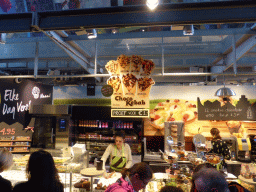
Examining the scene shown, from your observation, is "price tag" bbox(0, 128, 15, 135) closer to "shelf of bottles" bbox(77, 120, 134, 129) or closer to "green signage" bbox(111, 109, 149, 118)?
"shelf of bottles" bbox(77, 120, 134, 129)

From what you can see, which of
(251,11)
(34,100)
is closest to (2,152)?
(251,11)

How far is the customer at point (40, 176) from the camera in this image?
77.0 inches

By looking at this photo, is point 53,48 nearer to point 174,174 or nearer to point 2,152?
point 2,152

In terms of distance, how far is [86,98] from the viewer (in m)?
9.60

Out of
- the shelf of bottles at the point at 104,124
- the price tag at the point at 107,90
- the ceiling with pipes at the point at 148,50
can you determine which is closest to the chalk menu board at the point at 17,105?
the ceiling with pipes at the point at 148,50

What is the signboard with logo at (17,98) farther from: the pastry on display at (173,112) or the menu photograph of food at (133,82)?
the pastry on display at (173,112)

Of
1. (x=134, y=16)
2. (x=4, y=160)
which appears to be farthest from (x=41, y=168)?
(x=134, y=16)

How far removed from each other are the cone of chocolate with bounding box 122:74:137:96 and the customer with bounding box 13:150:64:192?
2.82 metres

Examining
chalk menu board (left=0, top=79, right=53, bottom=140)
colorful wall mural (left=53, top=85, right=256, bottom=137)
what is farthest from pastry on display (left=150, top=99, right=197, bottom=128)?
chalk menu board (left=0, top=79, right=53, bottom=140)

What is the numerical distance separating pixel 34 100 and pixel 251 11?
6.98 meters

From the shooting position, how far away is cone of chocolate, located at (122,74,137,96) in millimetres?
4621

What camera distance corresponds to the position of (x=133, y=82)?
462 centimetres

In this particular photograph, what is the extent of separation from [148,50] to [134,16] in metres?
4.25

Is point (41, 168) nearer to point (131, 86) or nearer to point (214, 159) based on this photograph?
point (214, 159)
